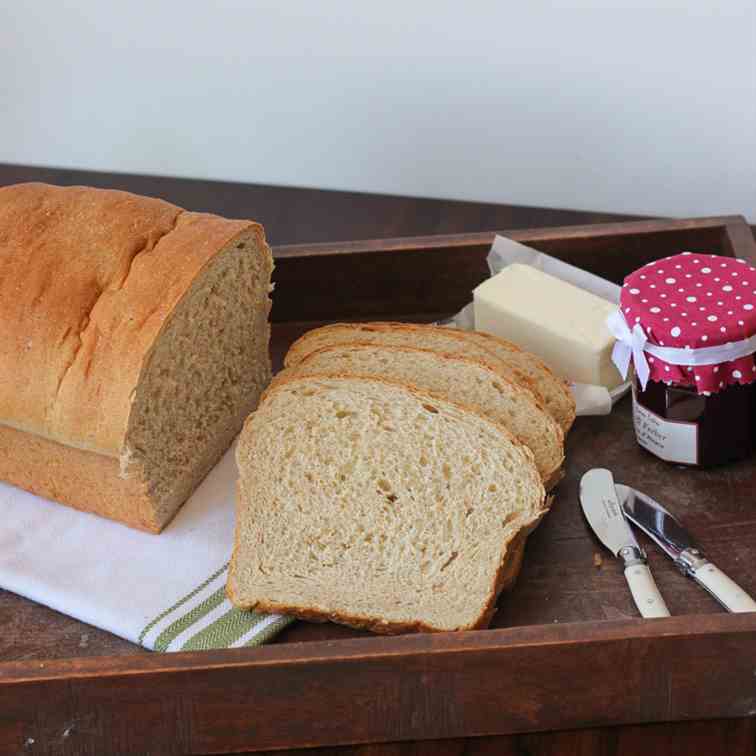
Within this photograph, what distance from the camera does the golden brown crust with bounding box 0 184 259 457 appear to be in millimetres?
1854

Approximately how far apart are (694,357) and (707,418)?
0.12 m

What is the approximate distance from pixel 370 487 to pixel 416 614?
0.79ft

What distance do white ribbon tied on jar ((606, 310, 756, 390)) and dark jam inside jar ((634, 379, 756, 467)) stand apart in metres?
0.04

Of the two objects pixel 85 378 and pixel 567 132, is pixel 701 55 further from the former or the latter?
pixel 85 378

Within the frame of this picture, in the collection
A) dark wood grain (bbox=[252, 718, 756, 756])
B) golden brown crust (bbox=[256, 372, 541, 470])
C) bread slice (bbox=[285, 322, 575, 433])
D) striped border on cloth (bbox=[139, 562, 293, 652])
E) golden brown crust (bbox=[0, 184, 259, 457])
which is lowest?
dark wood grain (bbox=[252, 718, 756, 756])

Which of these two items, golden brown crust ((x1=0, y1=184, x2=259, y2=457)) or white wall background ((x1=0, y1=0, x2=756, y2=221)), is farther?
white wall background ((x1=0, y1=0, x2=756, y2=221))

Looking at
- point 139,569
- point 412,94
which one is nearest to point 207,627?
point 139,569

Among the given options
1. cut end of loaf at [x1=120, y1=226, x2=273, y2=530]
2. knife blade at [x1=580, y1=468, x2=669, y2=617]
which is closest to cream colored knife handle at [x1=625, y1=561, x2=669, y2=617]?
knife blade at [x1=580, y1=468, x2=669, y2=617]

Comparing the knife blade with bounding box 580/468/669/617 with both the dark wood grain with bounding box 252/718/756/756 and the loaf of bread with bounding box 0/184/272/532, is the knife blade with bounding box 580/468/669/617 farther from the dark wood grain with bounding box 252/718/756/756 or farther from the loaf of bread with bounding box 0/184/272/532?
the loaf of bread with bounding box 0/184/272/532

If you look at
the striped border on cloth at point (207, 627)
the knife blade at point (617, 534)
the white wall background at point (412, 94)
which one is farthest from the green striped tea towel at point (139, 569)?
the white wall background at point (412, 94)

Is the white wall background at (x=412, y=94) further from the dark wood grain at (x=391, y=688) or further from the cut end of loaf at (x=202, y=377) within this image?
the dark wood grain at (x=391, y=688)

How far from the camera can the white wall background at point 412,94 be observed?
9.01ft

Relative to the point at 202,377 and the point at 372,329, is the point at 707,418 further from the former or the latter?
the point at 202,377

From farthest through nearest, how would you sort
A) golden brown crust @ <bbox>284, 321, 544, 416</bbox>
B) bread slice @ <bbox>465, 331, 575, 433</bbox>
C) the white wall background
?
the white wall background < golden brown crust @ <bbox>284, 321, 544, 416</bbox> < bread slice @ <bbox>465, 331, 575, 433</bbox>
